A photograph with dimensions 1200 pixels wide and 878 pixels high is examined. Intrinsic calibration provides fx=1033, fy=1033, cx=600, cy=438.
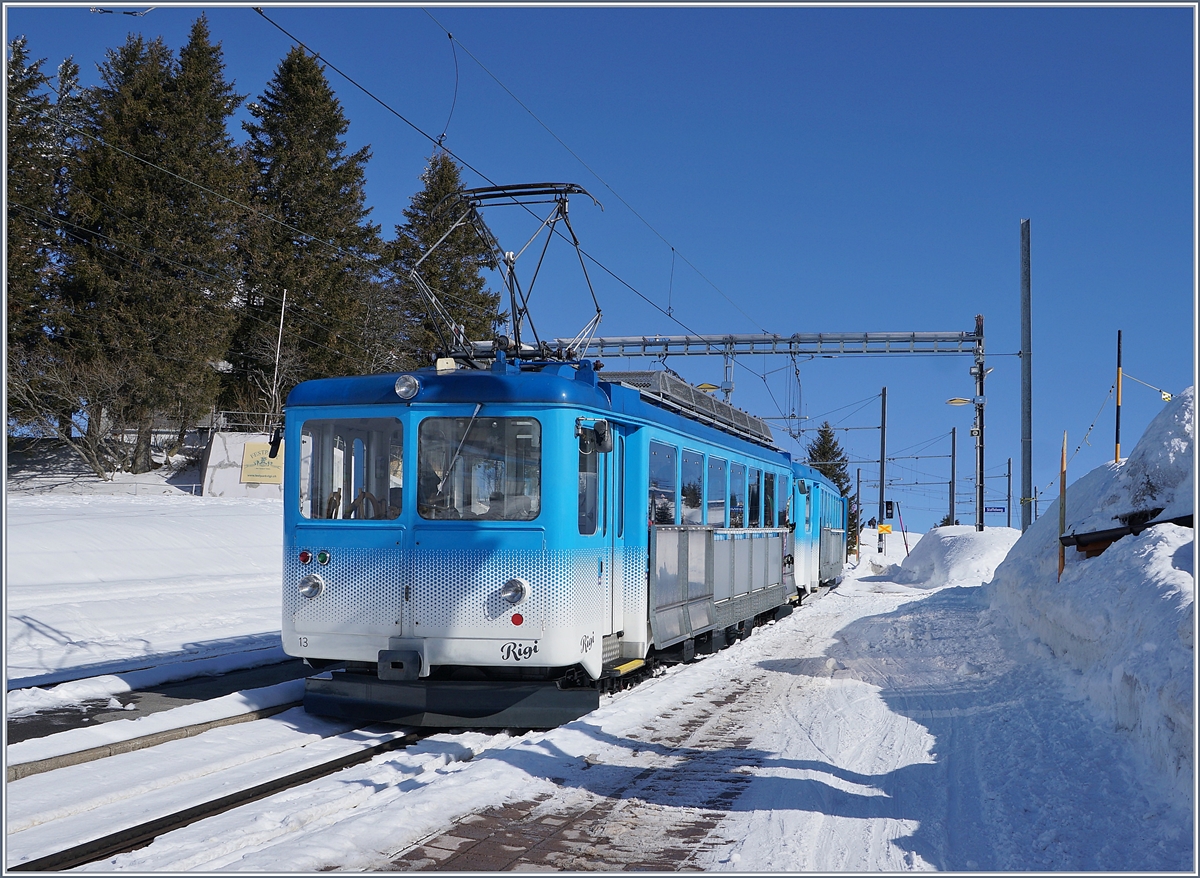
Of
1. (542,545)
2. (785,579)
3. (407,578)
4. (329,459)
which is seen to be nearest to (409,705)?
(407,578)

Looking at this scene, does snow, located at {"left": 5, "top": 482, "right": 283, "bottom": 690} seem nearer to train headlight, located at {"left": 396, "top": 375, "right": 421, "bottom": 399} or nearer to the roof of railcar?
the roof of railcar

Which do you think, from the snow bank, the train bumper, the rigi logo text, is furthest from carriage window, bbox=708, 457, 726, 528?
the snow bank

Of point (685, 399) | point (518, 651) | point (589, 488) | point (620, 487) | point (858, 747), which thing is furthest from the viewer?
point (685, 399)

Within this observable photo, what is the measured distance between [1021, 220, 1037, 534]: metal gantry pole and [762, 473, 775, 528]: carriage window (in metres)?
7.29

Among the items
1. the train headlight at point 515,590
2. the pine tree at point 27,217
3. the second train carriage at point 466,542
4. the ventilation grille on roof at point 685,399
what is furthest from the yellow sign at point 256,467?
the train headlight at point 515,590

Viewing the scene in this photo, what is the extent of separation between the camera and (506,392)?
8.70 meters

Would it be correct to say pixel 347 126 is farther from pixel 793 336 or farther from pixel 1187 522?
pixel 1187 522

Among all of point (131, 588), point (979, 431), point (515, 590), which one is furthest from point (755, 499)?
point (979, 431)

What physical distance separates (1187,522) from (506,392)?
8.08 m

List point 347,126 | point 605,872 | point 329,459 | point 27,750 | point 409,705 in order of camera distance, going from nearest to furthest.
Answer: point 605,872, point 27,750, point 409,705, point 329,459, point 347,126

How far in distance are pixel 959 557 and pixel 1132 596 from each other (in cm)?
2515

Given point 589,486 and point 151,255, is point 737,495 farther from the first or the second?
point 151,255

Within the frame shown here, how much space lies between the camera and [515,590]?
840 centimetres

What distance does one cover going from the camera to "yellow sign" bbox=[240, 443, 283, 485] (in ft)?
135
